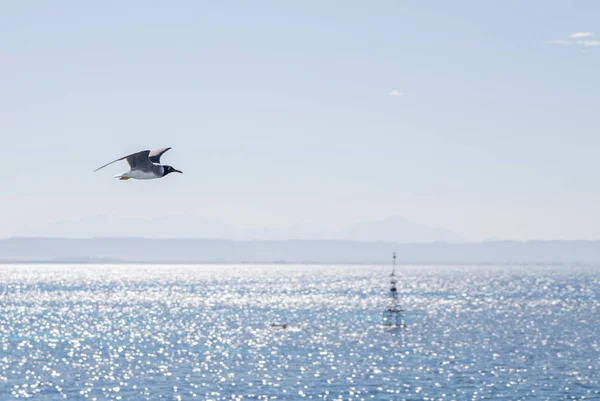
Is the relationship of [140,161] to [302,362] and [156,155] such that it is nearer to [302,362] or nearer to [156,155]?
[156,155]

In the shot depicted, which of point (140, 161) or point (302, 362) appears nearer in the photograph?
point (140, 161)

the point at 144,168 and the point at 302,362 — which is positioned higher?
the point at 144,168

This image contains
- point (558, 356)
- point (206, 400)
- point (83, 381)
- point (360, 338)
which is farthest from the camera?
point (360, 338)

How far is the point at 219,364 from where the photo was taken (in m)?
125

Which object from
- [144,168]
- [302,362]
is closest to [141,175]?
[144,168]

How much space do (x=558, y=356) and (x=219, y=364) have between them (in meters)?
52.4

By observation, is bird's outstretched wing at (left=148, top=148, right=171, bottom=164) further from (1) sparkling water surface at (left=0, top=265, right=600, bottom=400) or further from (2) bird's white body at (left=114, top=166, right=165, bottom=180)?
(1) sparkling water surface at (left=0, top=265, right=600, bottom=400)

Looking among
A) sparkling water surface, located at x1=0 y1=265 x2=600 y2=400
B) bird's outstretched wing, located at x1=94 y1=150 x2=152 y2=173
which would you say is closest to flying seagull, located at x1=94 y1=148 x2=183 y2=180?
bird's outstretched wing, located at x1=94 y1=150 x2=152 y2=173

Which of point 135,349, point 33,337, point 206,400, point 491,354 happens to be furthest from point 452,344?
point 33,337

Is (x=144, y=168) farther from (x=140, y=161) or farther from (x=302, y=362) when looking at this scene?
(x=302, y=362)

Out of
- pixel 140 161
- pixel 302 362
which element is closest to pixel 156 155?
pixel 140 161

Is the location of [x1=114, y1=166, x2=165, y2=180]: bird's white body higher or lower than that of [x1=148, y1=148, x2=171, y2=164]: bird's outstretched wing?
lower

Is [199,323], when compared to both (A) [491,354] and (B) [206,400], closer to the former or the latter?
(A) [491,354]

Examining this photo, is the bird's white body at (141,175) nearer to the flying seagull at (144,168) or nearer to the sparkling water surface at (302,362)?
the flying seagull at (144,168)
